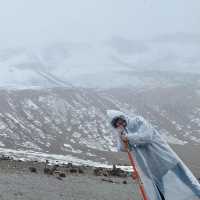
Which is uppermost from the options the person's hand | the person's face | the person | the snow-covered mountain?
the snow-covered mountain

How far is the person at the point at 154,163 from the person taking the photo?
29.0 ft

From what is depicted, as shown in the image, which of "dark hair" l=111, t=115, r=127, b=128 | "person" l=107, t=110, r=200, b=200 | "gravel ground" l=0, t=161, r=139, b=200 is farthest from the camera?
"gravel ground" l=0, t=161, r=139, b=200

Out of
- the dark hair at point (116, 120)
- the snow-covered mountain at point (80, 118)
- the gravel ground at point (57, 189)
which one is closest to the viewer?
the dark hair at point (116, 120)

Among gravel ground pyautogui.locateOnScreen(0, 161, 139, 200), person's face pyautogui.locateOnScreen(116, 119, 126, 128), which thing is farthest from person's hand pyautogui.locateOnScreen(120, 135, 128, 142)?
gravel ground pyautogui.locateOnScreen(0, 161, 139, 200)

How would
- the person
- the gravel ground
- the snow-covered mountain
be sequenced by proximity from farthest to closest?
1. the snow-covered mountain
2. the gravel ground
3. the person

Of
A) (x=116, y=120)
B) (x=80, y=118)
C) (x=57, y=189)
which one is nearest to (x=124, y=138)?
(x=116, y=120)

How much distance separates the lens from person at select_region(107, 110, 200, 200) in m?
8.85

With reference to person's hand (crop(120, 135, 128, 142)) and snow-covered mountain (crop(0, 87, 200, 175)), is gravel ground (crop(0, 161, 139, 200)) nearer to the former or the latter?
person's hand (crop(120, 135, 128, 142))

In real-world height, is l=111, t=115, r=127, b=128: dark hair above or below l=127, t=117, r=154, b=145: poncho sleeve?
above

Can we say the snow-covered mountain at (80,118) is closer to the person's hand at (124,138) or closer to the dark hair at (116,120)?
the dark hair at (116,120)

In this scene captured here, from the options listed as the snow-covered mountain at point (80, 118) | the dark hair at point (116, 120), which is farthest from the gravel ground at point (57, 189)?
the snow-covered mountain at point (80, 118)

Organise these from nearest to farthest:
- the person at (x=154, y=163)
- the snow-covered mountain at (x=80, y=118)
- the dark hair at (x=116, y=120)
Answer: the person at (x=154, y=163), the dark hair at (x=116, y=120), the snow-covered mountain at (x=80, y=118)

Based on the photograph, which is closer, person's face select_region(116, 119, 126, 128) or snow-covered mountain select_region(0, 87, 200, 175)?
person's face select_region(116, 119, 126, 128)

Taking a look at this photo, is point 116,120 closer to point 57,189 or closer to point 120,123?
point 120,123
